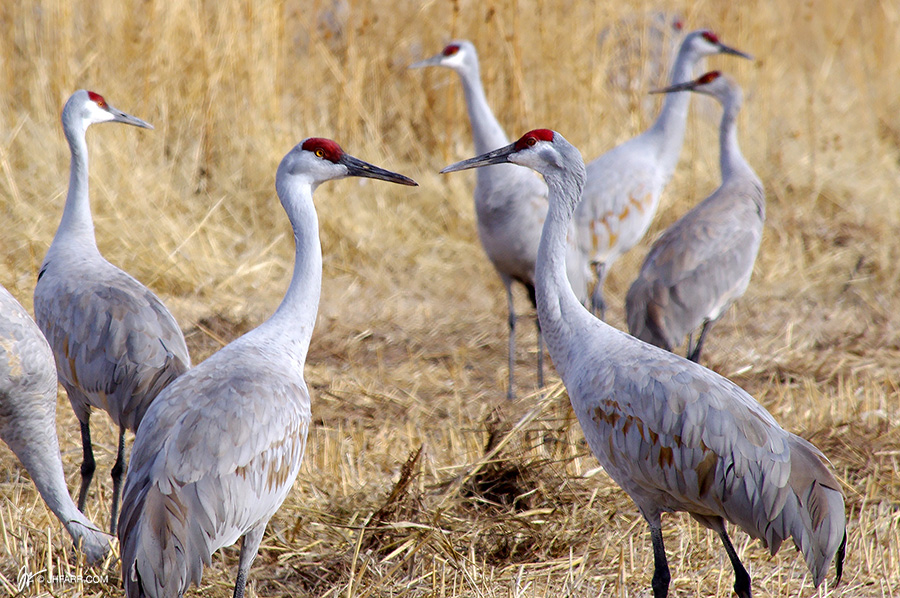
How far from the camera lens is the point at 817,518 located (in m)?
2.66

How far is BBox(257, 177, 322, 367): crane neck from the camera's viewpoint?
308 cm

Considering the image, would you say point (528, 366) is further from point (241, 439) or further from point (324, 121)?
point (241, 439)

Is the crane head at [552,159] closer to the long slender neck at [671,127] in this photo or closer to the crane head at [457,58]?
the crane head at [457,58]

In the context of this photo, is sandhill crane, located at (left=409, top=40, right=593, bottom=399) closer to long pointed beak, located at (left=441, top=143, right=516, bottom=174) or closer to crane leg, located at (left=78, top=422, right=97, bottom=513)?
long pointed beak, located at (left=441, top=143, right=516, bottom=174)

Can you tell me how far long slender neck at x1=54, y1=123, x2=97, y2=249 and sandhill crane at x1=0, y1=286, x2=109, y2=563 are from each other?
1.06 m

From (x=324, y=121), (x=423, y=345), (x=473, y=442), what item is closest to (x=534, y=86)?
(x=324, y=121)

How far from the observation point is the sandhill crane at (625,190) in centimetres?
577

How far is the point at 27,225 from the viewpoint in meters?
5.82

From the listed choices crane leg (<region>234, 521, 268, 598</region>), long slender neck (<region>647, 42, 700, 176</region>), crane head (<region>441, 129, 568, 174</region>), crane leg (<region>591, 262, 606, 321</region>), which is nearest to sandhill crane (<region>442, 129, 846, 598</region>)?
crane head (<region>441, 129, 568, 174</region>)

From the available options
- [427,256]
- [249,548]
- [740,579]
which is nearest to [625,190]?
[427,256]

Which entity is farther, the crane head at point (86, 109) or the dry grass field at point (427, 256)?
the crane head at point (86, 109)

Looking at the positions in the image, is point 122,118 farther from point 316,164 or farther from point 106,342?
point 316,164

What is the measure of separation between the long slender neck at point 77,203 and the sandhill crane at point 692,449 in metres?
2.10

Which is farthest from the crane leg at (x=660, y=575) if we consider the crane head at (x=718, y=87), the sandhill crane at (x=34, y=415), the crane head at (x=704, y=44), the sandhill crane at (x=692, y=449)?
the crane head at (x=704, y=44)
